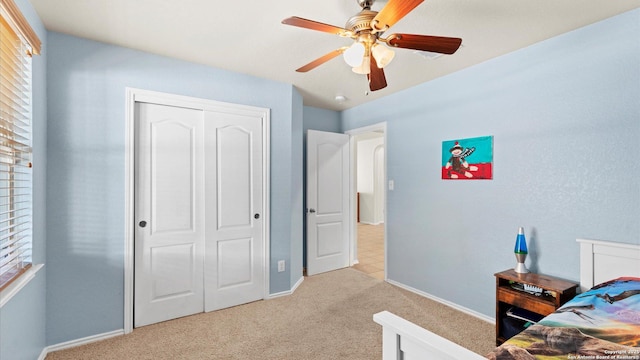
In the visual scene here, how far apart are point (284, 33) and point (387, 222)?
2529 mm

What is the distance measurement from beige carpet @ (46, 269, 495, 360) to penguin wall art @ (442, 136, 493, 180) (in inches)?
53.5

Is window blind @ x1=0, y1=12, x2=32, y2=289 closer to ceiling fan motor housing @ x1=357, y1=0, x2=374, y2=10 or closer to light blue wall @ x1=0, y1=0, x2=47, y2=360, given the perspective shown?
light blue wall @ x1=0, y1=0, x2=47, y2=360

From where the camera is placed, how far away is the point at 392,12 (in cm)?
141

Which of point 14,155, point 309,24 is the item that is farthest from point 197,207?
point 309,24

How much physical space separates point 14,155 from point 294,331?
2302mm

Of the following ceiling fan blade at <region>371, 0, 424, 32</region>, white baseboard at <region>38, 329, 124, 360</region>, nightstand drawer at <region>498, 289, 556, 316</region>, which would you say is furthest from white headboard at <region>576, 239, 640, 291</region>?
white baseboard at <region>38, 329, 124, 360</region>

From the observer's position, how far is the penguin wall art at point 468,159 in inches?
108

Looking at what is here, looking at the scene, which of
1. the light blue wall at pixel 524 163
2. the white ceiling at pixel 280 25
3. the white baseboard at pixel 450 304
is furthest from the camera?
→ the white baseboard at pixel 450 304

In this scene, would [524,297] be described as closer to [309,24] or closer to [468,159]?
[468,159]

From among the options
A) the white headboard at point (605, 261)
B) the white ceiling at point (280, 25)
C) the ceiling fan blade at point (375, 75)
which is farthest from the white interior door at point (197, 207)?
the white headboard at point (605, 261)

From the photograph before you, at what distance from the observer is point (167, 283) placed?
2703 millimetres

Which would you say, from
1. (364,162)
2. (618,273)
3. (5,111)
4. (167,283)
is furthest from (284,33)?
(364,162)

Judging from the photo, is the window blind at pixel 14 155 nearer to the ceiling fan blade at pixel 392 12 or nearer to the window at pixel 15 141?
the window at pixel 15 141

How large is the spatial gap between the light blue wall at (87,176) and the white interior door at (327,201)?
203cm
